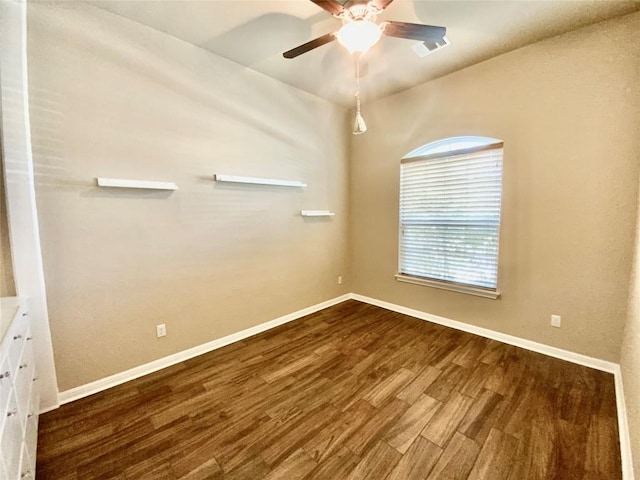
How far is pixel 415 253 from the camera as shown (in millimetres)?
3459

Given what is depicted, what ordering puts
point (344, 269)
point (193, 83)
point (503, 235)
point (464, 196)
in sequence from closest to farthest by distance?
point (193, 83) < point (503, 235) < point (464, 196) < point (344, 269)

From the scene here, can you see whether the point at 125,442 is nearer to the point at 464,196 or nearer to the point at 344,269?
the point at 344,269

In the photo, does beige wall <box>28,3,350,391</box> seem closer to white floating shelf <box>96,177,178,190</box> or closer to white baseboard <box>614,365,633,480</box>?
white floating shelf <box>96,177,178,190</box>

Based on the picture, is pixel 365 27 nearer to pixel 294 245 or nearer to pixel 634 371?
pixel 294 245

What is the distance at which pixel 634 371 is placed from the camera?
1.60 meters

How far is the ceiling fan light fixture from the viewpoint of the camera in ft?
5.13

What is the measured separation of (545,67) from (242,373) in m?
3.84

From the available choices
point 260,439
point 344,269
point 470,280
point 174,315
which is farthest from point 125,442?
point 470,280

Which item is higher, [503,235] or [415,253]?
[503,235]

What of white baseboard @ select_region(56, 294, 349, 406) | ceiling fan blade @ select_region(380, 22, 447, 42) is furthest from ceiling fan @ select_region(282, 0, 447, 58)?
white baseboard @ select_region(56, 294, 349, 406)

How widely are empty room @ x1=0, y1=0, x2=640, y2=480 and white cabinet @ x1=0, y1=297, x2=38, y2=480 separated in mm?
21

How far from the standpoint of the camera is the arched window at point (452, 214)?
9.18 feet

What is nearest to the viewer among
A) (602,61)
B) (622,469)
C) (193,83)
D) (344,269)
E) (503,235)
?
(622,469)

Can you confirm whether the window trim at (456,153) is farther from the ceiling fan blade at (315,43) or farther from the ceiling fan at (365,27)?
the ceiling fan blade at (315,43)
